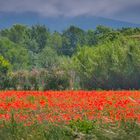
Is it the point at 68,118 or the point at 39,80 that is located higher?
the point at 39,80

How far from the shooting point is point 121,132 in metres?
7.57

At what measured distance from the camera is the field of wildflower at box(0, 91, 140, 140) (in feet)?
27.0

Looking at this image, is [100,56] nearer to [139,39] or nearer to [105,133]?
[139,39]

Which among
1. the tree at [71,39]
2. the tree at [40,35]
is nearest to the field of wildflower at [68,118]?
the tree at [71,39]

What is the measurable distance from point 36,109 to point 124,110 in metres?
3.10

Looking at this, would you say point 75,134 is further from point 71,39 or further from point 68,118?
point 71,39

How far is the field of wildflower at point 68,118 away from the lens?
8242mm

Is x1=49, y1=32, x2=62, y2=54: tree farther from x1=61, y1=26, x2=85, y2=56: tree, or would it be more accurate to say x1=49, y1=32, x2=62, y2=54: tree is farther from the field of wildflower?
the field of wildflower

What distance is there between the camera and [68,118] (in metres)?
14.1

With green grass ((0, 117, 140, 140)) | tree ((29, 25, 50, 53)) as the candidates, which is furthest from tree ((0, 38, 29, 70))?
green grass ((0, 117, 140, 140))

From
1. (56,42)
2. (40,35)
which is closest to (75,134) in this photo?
(56,42)

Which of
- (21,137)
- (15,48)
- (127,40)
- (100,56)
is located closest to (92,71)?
(100,56)

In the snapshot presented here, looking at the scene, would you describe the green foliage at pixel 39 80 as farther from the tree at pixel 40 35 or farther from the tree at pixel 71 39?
the tree at pixel 40 35

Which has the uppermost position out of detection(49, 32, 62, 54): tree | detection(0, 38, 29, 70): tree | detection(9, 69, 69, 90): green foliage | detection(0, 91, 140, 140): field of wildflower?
detection(49, 32, 62, 54): tree
